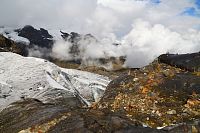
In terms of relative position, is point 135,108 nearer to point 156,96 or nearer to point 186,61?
point 156,96

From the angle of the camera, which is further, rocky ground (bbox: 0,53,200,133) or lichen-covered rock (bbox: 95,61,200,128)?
lichen-covered rock (bbox: 95,61,200,128)

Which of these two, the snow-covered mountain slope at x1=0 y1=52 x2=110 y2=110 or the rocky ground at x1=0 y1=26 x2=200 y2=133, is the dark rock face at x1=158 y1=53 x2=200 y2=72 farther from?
the snow-covered mountain slope at x1=0 y1=52 x2=110 y2=110

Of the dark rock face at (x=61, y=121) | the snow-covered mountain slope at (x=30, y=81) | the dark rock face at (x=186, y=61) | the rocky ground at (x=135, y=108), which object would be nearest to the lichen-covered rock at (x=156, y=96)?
the rocky ground at (x=135, y=108)

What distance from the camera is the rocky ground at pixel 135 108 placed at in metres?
12.9

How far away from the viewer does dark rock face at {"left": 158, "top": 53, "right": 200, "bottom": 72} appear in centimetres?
2173

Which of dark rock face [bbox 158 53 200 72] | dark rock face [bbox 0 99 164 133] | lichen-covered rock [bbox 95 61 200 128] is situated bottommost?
dark rock face [bbox 0 99 164 133]

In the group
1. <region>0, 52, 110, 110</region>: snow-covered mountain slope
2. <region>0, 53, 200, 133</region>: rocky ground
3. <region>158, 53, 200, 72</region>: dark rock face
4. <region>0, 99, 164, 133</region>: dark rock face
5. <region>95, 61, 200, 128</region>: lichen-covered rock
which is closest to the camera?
<region>0, 99, 164, 133</region>: dark rock face

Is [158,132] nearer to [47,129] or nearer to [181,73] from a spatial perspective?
[47,129]

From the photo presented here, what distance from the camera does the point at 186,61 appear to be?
2245 cm

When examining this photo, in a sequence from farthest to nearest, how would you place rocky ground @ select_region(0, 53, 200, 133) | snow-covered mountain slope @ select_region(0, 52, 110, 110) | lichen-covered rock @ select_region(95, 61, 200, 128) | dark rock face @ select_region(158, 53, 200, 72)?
1. dark rock face @ select_region(158, 53, 200, 72)
2. snow-covered mountain slope @ select_region(0, 52, 110, 110)
3. lichen-covered rock @ select_region(95, 61, 200, 128)
4. rocky ground @ select_region(0, 53, 200, 133)

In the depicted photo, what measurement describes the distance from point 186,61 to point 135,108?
5370 mm

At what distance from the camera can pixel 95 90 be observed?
25.5m

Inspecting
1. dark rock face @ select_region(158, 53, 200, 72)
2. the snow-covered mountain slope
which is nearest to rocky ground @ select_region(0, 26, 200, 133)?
dark rock face @ select_region(158, 53, 200, 72)

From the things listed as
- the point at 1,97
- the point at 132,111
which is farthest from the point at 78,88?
the point at 132,111
